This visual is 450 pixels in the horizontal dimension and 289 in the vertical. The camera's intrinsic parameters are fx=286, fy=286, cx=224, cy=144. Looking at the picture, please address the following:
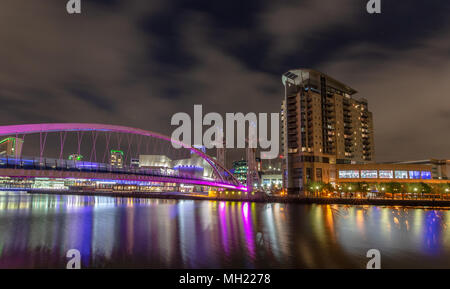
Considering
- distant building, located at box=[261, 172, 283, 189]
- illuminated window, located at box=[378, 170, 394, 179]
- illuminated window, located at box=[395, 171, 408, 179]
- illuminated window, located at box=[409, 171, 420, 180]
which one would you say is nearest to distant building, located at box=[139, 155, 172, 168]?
distant building, located at box=[261, 172, 283, 189]

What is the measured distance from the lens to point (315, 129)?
278ft

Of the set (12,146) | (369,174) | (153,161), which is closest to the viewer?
(369,174)

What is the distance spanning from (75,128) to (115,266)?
83.1 ft

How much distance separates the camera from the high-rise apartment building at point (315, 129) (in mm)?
81000

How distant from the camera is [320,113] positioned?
87.1 metres

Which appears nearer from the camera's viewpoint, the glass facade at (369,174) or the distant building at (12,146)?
the distant building at (12,146)

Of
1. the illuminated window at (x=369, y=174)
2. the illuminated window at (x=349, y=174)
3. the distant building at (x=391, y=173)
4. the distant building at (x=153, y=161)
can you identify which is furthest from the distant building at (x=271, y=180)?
the distant building at (x=153, y=161)

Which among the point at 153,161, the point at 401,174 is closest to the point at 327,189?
the point at 401,174

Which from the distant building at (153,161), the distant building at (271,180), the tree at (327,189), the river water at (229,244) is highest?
the distant building at (153,161)

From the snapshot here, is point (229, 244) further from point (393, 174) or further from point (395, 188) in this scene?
point (393, 174)

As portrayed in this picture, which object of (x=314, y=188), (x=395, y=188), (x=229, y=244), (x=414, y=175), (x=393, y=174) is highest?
(x=393, y=174)

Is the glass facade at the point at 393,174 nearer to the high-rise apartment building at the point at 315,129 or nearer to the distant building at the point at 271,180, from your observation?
the high-rise apartment building at the point at 315,129
